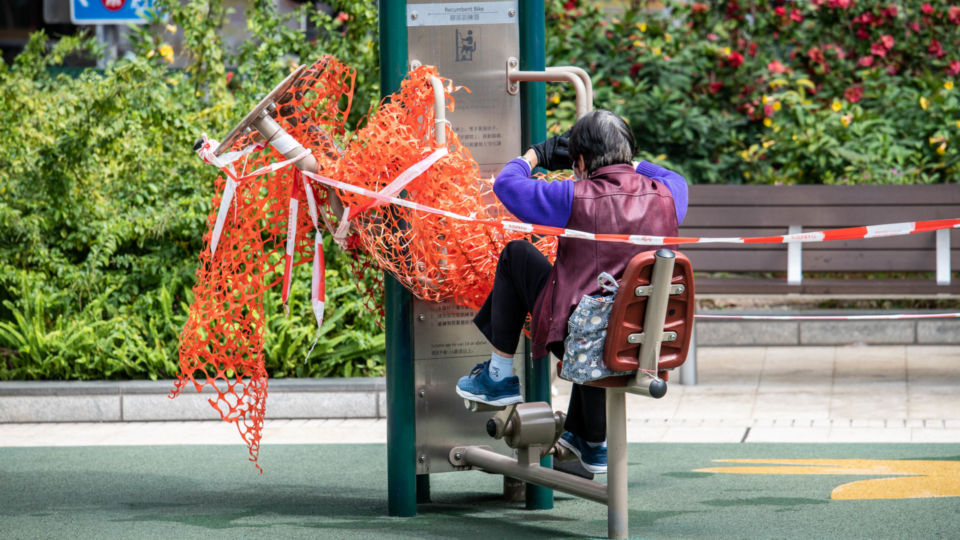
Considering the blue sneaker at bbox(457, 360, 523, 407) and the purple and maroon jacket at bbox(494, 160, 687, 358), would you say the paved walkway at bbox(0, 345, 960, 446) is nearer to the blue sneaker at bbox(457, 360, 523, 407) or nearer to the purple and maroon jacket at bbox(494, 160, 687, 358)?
the blue sneaker at bbox(457, 360, 523, 407)

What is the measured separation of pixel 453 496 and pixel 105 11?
819cm

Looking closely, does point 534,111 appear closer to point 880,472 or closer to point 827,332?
point 880,472

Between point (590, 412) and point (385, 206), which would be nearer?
point (590, 412)

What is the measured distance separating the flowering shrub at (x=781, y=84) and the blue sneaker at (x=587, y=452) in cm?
548

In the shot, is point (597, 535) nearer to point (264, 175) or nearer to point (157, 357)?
point (264, 175)

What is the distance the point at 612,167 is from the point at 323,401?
10.8 ft

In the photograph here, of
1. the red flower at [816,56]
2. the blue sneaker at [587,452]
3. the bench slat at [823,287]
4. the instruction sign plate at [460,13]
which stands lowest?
the bench slat at [823,287]

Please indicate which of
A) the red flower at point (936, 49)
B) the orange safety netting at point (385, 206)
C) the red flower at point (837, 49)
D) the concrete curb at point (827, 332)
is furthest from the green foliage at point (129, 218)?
the red flower at point (936, 49)

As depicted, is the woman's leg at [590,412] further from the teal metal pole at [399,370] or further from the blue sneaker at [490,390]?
the teal metal pole at [399,370]

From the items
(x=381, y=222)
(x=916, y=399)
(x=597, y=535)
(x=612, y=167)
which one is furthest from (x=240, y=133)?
(x=916, y=399)

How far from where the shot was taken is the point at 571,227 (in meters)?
4.23

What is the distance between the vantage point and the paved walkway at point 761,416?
6.55 metres

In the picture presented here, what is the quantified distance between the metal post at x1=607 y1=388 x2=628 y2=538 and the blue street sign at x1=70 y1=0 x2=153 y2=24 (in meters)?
8.72

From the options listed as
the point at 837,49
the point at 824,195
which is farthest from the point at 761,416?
the point at 837,49
